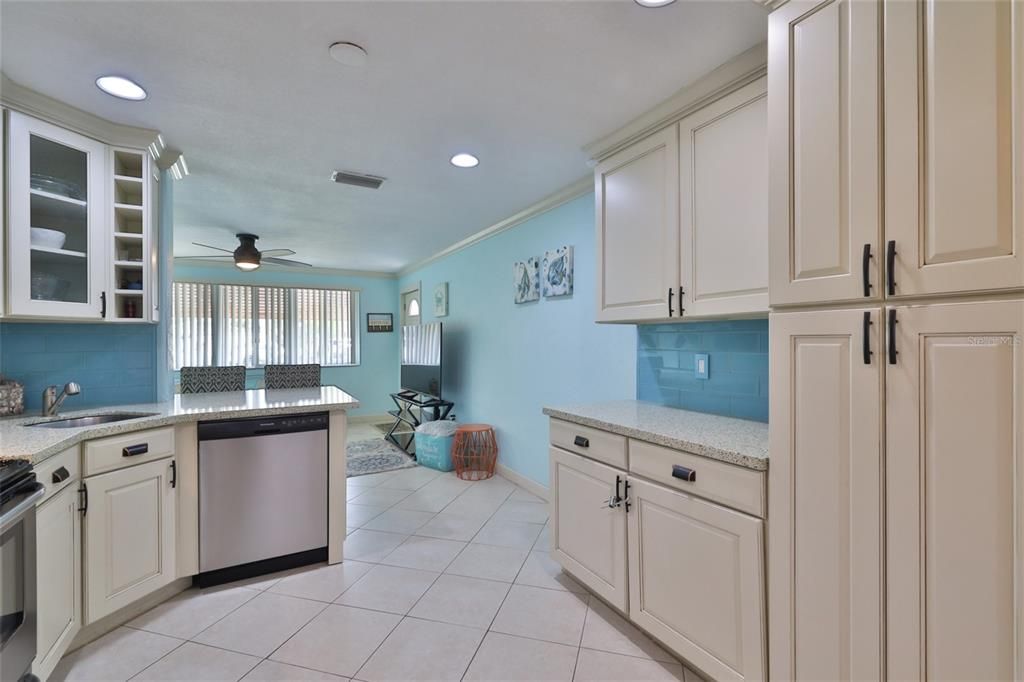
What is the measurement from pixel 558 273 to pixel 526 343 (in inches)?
29.7

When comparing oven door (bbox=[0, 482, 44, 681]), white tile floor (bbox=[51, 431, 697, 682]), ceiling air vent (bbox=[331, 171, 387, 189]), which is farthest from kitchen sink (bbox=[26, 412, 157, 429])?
ceiling air vent (bbox=[331, 171, 387, 189])

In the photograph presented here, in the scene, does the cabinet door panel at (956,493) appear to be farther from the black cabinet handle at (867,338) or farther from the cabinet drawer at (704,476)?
the cabinet drawer at (704,476)

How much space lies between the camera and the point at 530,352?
3.72 m

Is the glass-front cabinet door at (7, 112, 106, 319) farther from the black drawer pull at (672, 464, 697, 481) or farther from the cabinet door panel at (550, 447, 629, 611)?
the black drawer pull at (672, 464, 697, 481)

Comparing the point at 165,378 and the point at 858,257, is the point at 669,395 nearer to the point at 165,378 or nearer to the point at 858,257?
the point at 858,257

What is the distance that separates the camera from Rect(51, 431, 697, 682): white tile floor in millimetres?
1666

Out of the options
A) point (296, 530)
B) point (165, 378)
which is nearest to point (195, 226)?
point (165, 378)

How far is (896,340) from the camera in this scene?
107cm

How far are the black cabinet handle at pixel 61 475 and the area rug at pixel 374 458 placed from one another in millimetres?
2615

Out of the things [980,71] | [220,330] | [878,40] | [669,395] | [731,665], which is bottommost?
[731,665]

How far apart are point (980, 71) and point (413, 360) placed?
5267 mm

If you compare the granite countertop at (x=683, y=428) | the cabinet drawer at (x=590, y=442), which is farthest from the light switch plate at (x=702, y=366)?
the cabinet drawer at (x=590, y=442)

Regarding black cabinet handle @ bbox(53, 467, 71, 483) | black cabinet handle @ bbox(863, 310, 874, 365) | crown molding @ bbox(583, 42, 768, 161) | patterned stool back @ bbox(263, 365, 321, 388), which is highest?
crown molding @ bbox(583, 42, 768, 161)

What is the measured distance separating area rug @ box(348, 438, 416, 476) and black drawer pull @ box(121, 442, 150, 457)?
7.55 feet
